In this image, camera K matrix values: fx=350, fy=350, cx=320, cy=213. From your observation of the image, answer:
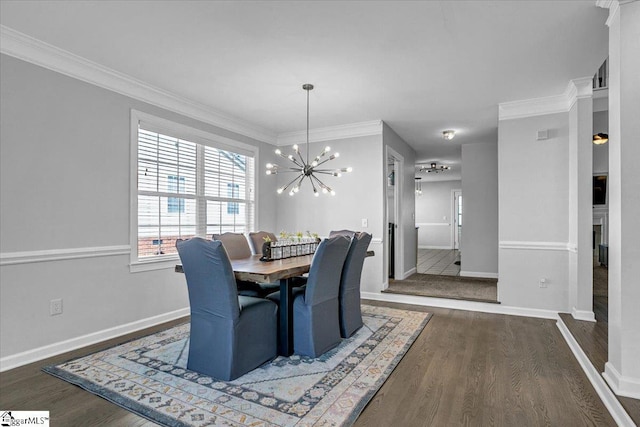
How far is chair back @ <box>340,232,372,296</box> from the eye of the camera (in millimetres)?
3492

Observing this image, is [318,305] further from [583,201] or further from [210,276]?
[583,201]

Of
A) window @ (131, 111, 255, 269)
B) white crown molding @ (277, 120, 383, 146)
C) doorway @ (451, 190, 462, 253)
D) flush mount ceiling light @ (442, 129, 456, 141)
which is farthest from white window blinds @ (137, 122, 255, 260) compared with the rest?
doorway @ (451, 190, 462, 253)

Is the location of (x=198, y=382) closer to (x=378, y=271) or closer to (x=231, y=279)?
(x=231, y=279)

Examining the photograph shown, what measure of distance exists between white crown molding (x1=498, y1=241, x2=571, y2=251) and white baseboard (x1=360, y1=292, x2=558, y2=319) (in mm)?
752

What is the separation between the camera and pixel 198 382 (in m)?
2.50

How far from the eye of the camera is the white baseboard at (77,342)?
109 inches

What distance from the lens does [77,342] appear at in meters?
3.19

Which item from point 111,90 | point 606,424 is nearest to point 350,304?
point 606,424

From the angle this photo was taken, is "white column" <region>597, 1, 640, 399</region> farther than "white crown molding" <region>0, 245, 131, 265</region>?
No

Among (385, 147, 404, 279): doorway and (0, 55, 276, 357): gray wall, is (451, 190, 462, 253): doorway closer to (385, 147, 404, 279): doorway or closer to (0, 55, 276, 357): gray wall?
(385, 147, 404, 279): doorway

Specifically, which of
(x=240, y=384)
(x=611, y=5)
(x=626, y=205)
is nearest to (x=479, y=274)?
(x=626, y=205)

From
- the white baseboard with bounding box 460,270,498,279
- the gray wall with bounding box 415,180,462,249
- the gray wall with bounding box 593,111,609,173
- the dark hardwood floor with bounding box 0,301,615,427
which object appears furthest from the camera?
the gray wall with bounding box 415,180,462,249

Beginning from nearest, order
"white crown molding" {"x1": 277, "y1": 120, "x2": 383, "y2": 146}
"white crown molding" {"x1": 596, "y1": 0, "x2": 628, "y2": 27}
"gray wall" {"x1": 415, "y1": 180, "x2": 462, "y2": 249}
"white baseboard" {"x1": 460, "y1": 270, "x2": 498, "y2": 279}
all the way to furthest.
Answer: "white crown molding" {"x1": 596, "y1": 0, "x2": 628, "y2": 27} → "white crown molding" {"x1": 277, "y1": 120, "x2": 383, "y2": 146} → "white baseboard" {"x1": 460, "y1": 270, "x2": 498, "y2": 279} → "gray wall" {"x1": 415, "y1": 180, "x2": 462, "y2": 249}

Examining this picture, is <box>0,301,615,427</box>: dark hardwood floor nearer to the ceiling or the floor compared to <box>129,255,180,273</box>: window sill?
nearer to the floor
